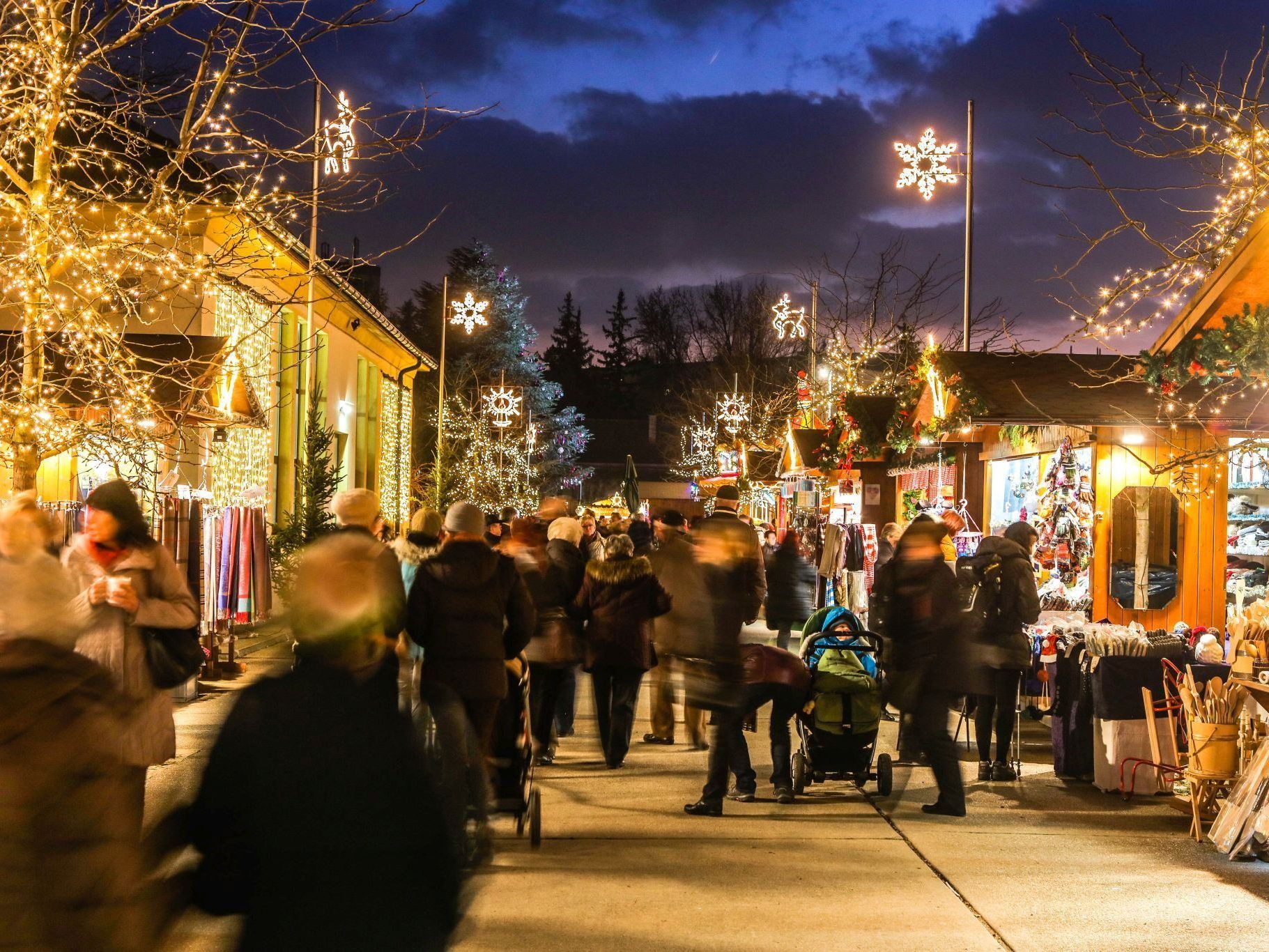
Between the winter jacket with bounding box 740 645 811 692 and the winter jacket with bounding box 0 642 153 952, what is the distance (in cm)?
567

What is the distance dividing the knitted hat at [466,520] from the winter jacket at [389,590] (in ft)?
9.26

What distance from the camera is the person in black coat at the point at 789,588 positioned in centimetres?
1414

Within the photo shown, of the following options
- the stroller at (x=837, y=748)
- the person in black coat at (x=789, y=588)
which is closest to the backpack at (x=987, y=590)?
the stroller at (x=837, y=748)

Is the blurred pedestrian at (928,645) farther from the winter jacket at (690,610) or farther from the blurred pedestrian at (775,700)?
the winter jacket at (690,610)

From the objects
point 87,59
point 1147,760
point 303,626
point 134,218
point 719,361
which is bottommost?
point 1147,760

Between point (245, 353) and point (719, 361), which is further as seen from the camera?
point (719, 361)

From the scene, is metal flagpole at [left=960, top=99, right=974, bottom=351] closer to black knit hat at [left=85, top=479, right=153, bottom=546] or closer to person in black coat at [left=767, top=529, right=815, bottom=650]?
person in black coat at [left=767, top=529, right=815, bottom=650]

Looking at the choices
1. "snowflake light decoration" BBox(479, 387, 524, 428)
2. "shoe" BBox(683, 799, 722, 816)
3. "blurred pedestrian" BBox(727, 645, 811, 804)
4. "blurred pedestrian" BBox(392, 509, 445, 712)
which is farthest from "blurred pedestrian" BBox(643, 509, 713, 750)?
"snowflake light decoration" BBox(479, 387, 524, 428)

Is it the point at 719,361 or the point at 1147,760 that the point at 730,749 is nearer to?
the point at 1147,760

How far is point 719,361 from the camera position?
64.1 m

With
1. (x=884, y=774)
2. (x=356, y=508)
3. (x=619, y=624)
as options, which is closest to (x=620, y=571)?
(x=619, y=624)

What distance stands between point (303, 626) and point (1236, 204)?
324 inches

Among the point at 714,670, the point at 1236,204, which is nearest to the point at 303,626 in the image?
the point at 714,670

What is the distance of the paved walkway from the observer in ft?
18.2
